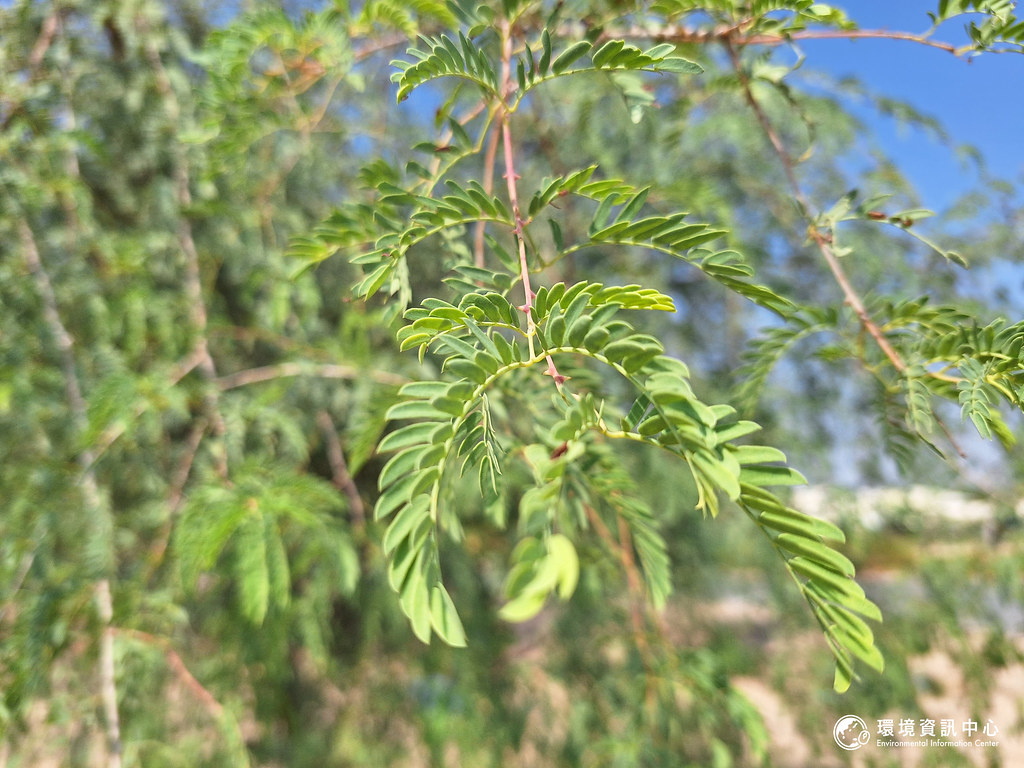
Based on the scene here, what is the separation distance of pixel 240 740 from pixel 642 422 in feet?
2.98

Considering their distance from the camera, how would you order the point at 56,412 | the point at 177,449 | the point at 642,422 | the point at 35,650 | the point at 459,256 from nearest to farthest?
the point at 642,422 < the point at 459,256 < the point at 35,650 < the point at 56,412 < the point at 177,449

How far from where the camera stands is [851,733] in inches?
56.3

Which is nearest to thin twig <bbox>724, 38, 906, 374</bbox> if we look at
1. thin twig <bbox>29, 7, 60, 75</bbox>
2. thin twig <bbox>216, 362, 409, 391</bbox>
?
thin twig <bbox>216, 362, 409, 391</bbox>

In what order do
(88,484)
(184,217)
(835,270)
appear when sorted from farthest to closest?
(184,217)
(88,484)
(835,270)

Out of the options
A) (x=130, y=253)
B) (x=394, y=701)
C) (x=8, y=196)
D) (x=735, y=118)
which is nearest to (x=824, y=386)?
(x=735, y=118)

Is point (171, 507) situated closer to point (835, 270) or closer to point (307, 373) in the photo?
point (307, 373)

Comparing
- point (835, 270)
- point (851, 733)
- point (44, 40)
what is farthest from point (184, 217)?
point (851, 733)

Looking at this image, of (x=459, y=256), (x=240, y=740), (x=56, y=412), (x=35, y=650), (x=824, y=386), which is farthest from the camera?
(x=824, y=386)

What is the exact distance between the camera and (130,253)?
1.13 metres

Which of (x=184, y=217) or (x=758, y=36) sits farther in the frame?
(x=184, y=217)

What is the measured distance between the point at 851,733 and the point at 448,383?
1592 mm

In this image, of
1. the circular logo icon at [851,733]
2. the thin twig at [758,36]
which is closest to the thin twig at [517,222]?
the thin twig at [758,36]

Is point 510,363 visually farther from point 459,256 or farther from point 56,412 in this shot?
point 56,412

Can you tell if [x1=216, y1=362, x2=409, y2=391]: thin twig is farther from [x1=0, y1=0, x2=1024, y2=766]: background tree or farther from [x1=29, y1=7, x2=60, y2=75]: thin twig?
[x1=29, y1=7, x2=60, y2=75]: thin twig
